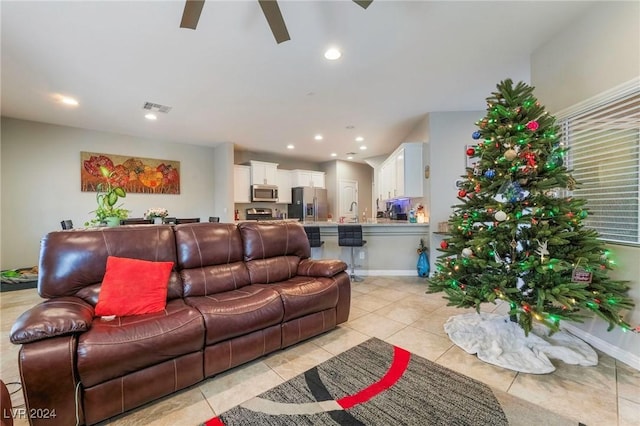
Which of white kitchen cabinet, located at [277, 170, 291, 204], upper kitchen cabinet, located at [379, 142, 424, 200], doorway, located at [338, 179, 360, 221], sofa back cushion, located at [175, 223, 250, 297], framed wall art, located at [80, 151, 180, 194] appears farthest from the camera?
doorway, located at [338, 179, 360, 221]

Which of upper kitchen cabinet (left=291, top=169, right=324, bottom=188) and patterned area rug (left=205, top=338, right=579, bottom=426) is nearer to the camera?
patterned area rug (left=205, top=338, right=579, bottom=426)

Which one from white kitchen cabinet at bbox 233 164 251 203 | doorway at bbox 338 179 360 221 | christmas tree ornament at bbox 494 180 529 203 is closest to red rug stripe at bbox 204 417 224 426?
christmas tree ornament at bbox 494 180 529 203

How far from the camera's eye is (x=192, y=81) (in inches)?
126

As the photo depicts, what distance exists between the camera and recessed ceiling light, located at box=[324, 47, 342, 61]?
2610 mm

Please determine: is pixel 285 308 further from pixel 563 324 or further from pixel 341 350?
pixel 563 324

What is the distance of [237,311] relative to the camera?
6.32 ft

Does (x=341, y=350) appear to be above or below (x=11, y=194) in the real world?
below

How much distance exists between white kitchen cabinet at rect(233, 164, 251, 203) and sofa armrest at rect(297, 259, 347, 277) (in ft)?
12.7

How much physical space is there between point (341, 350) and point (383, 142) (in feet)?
16.1

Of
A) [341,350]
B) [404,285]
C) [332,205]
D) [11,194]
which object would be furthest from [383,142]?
[11,194]

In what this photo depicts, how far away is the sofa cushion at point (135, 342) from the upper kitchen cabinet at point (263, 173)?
195 inches

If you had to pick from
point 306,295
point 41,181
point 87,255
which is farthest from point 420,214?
point 41,181

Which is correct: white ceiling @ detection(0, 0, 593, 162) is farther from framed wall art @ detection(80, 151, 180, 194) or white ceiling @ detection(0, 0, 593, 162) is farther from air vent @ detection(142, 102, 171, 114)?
framed wall art @ detection(80, 151, 180, 194)

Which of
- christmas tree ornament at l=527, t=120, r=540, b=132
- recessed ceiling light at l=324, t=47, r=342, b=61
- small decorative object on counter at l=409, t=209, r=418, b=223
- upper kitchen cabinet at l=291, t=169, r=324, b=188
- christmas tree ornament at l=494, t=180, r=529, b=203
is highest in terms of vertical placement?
recessed ceiling light at l=324, t=47, r=342, b=61
